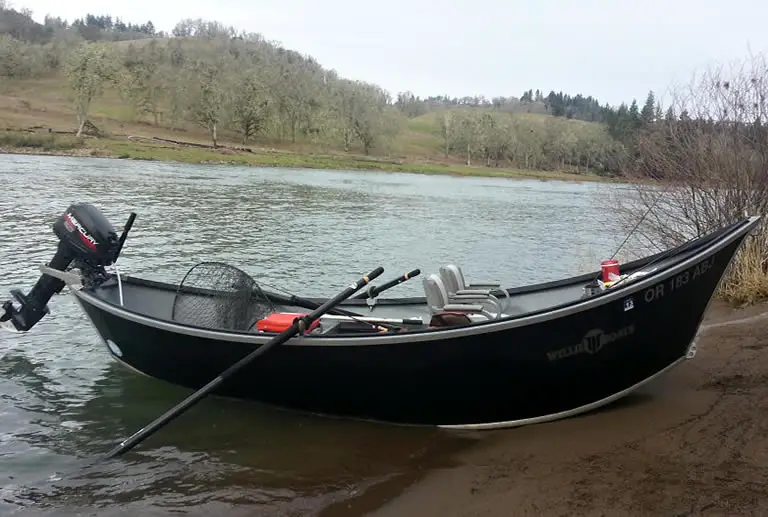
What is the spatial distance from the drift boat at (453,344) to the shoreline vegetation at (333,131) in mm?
4462

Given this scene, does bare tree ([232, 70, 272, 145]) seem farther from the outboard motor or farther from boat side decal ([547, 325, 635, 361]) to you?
boat side decal ([547, 325, 635, 361])

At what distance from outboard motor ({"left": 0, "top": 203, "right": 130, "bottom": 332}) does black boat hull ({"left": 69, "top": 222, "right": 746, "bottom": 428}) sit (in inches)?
72.3

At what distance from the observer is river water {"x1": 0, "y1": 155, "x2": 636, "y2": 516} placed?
542 cm

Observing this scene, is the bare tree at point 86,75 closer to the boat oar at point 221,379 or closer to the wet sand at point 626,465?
the boat oar at point 221,379

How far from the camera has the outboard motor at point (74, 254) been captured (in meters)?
7.79

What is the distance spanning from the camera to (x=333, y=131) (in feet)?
283

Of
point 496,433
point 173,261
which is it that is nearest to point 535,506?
point 496,433

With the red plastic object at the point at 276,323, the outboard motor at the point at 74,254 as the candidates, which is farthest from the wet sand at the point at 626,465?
the outboard motor at the point at 74,254

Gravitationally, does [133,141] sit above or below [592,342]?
above

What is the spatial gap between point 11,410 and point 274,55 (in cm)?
13980

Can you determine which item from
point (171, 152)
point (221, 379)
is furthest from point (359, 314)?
point (171, 152)

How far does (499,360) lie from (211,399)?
3.47 metres

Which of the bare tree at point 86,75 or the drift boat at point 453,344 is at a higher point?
the bare tree at point 86,75

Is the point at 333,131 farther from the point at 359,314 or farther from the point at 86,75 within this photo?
the point at 359,314
